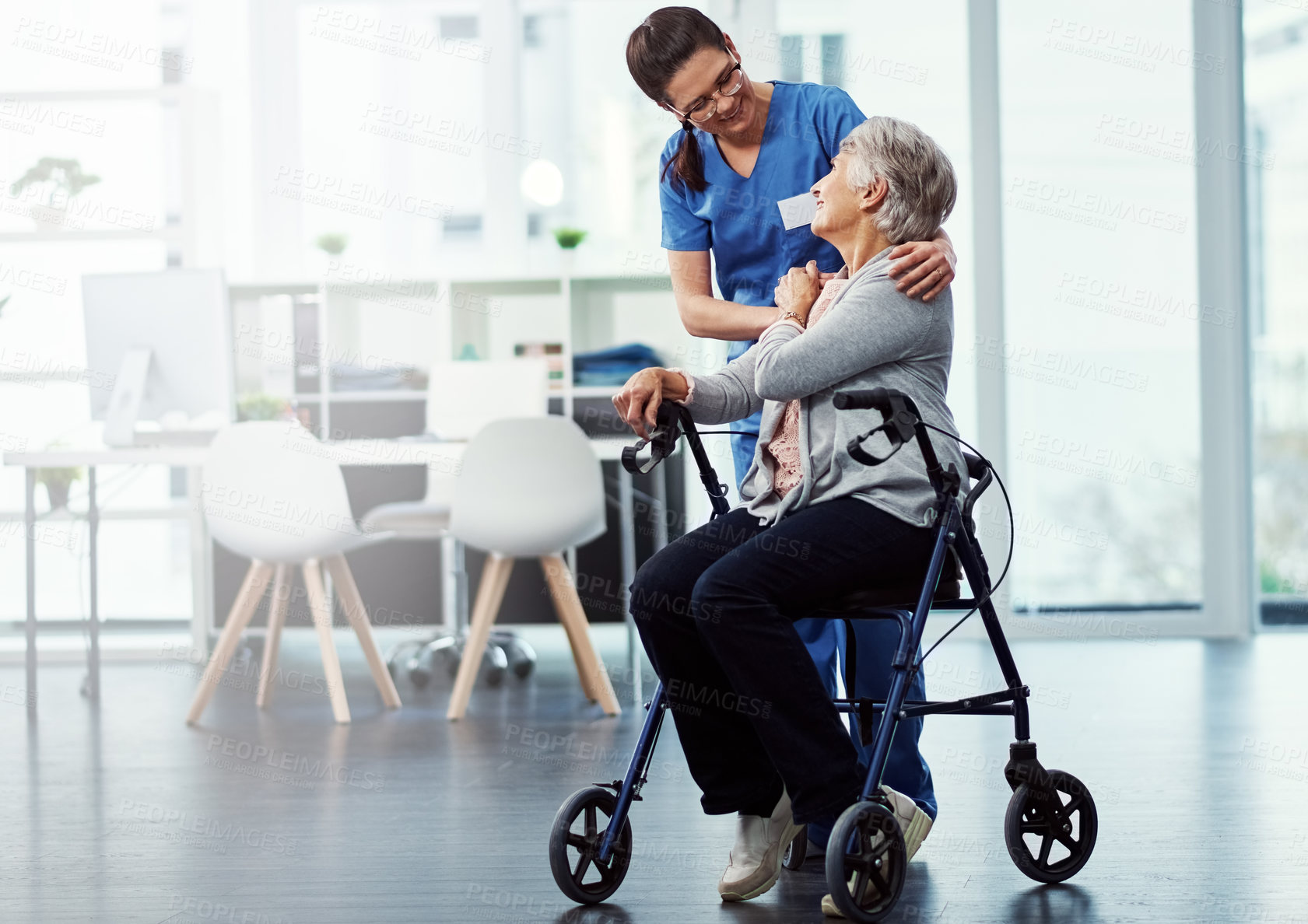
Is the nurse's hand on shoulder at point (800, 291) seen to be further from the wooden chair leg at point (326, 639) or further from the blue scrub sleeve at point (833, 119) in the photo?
the wooden chair leg at point (326, 639)

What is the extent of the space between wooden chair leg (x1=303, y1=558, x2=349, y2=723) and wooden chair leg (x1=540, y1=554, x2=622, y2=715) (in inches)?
22.8

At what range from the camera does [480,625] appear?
330cm

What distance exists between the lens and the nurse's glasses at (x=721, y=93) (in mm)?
1990

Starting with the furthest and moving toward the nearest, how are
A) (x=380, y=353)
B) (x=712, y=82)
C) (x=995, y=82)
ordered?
1. (x=380, y=353)
2. (x=995, y=82)
3. (x=712, y=82)

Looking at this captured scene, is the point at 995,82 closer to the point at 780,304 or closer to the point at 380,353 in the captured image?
the point at 380,353

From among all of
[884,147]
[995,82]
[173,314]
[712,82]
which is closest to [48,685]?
[173,314]

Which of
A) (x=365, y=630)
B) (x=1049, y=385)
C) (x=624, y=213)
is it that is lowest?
(x=365, y=630)

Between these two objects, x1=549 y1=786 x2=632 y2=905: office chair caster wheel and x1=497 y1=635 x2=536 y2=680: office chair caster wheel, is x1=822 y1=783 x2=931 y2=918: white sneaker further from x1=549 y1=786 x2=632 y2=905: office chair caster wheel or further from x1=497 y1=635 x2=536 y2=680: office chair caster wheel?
x1=497 y1=635 x2=536 y2=680: office chair caster wheel

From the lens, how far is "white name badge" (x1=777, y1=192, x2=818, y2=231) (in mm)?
1938

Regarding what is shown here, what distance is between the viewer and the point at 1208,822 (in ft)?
6.78

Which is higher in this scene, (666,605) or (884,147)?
(884,147)

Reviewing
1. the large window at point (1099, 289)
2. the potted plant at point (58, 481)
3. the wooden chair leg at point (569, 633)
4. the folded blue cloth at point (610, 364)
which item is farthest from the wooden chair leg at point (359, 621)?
the large window at point (1099, 289)

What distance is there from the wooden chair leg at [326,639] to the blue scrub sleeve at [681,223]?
1590 millimetres

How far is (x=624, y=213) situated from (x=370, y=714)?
2.66 metres
